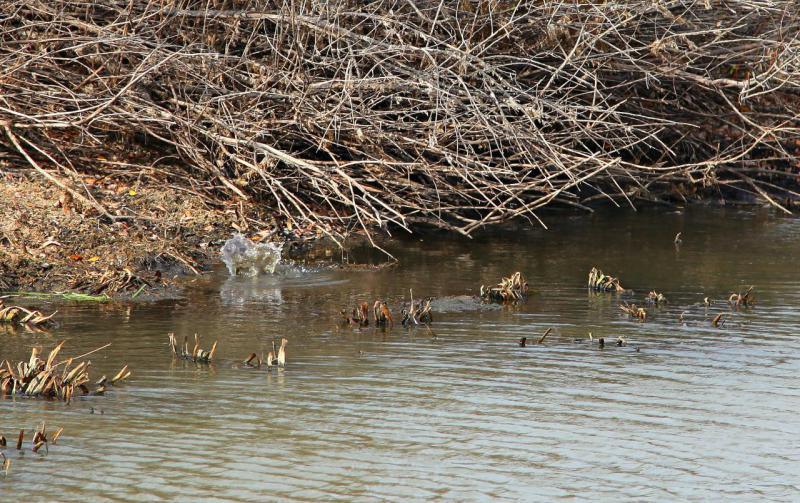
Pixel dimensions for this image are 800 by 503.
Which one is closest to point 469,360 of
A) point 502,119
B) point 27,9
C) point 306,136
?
point 502,119

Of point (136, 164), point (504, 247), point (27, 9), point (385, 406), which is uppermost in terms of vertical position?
point (27, 9)

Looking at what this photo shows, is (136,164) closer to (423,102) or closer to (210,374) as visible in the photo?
(423,102)

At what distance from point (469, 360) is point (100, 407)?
2003 mm

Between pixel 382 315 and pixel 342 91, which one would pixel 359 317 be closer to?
pixel 382 315

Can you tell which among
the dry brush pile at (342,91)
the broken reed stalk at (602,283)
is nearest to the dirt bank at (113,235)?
the dry brush pile at (342,91)

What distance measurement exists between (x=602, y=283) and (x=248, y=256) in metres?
2.66

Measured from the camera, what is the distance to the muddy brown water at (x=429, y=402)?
459 cm

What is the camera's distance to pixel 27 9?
33.8 feet

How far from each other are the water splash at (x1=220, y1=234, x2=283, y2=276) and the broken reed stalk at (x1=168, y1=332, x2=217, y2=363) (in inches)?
94.0

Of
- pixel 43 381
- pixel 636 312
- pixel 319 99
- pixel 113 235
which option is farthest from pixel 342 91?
pixel 43 381

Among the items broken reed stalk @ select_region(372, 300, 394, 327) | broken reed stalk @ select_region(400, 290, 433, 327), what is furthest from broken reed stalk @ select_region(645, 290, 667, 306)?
broken reed stalk @ select_region(372, 300, 394, 327)

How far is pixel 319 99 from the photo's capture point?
983 cm

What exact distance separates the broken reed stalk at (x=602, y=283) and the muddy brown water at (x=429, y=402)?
0.38 ft

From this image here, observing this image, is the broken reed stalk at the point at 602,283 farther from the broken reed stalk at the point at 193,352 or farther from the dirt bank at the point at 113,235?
the broken reed stalk at the point at 193,352
